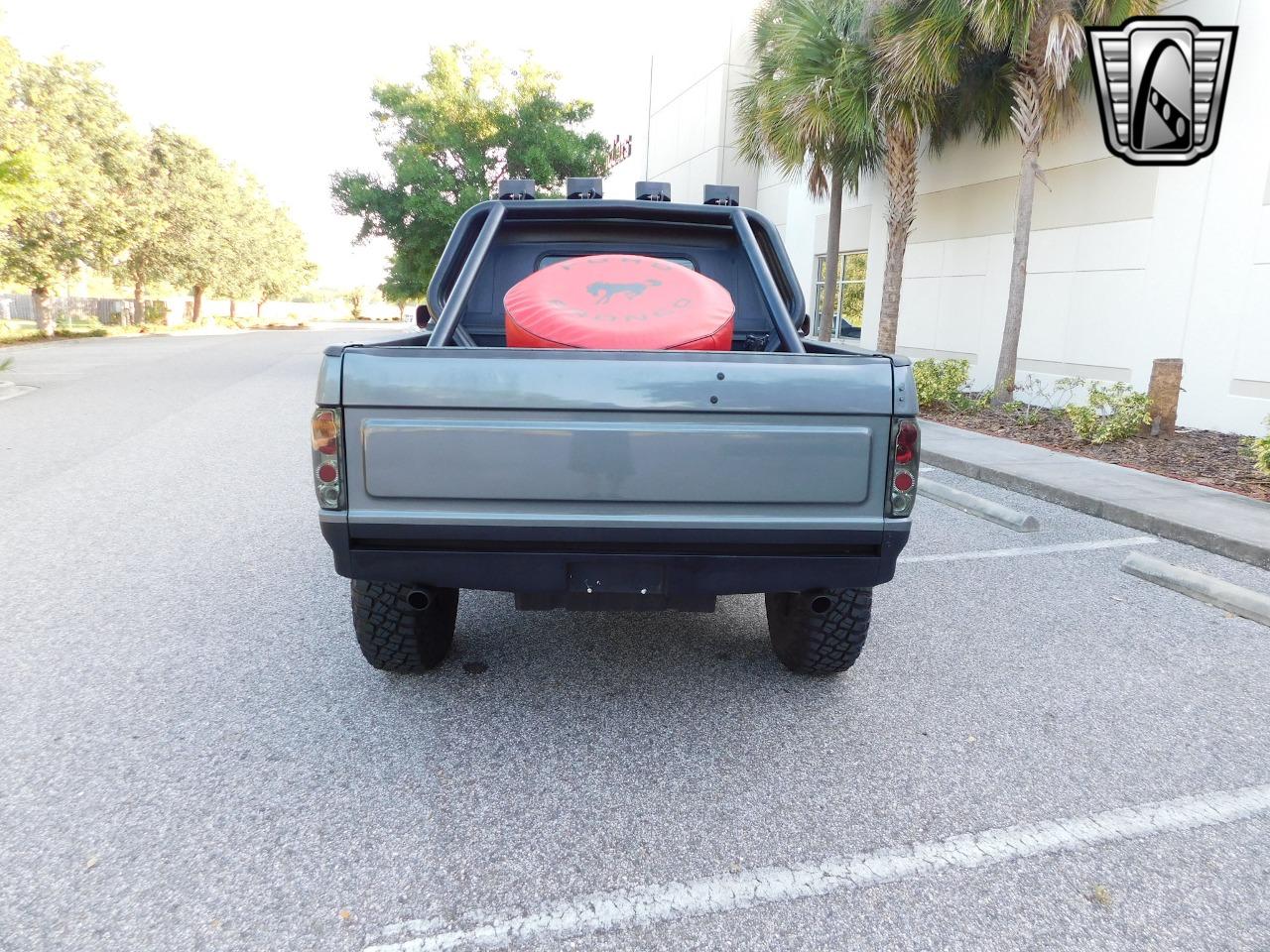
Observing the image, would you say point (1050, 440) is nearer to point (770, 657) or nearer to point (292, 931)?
point (770, 657)

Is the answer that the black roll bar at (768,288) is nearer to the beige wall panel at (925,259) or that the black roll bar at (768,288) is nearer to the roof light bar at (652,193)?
the roof light bar at (652,193)

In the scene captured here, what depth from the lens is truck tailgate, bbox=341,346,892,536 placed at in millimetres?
2641

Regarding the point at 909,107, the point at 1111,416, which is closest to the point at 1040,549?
the point at 1111,416

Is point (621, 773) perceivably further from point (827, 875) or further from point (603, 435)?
point (603, 435)

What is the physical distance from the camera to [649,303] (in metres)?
3.66

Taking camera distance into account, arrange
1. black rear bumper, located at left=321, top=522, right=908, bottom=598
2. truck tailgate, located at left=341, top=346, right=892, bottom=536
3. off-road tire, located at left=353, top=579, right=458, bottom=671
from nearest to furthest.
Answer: truck tailgate, located at left=341, top=346, right=892, bottom=536, black rear bumper, located at left=321, top=522, right=908, bottom=598, off-road tire, located at left=353, top=579, right=458, bottom=671

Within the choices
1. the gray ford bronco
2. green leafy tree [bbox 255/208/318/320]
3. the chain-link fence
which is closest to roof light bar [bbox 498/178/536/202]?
the gray ford bronco

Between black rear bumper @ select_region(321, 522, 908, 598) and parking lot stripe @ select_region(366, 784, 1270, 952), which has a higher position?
black rear bumper @ select_region(321, 522, 908, 598)

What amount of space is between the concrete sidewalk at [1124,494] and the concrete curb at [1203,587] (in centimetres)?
80

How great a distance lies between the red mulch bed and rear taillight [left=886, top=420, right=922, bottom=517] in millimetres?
6028

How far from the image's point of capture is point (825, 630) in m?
3.36

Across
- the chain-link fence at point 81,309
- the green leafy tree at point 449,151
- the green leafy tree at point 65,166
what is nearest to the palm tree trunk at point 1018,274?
the green leafy tree at point 449,151

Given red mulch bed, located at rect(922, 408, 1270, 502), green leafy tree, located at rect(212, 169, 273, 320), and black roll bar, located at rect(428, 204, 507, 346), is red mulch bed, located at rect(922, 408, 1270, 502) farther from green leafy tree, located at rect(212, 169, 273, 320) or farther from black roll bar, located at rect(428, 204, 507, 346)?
green leafy tree, located at rect(212, 169, 273, 320)

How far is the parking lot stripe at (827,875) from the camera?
212 cm
